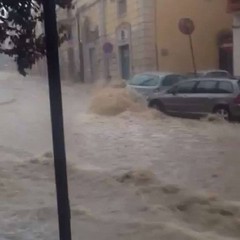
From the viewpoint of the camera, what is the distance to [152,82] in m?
20.2

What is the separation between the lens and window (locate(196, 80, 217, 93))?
57.6ft

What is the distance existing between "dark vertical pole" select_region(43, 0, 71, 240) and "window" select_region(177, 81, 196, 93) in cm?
1401

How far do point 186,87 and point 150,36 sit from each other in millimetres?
3923

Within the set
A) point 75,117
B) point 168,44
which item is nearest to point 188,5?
point 168,44

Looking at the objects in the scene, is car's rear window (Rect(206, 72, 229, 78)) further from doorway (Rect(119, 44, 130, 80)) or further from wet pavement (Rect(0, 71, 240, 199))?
doorway (Rect(119, 44, 130, 80))

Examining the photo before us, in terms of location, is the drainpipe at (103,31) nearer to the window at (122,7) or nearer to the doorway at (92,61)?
the doorway at (92,61)

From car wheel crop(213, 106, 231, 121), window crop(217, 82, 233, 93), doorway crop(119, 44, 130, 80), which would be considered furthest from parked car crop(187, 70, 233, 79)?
doorway crop(119, 44, 130, 80)

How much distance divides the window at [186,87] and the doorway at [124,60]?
3.40 meters

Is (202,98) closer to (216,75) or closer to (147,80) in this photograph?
(216,75)

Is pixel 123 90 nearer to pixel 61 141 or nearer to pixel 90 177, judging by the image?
pixel 90 177

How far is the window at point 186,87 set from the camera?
1823 cm

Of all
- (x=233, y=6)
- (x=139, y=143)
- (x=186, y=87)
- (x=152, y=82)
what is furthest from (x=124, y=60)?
(x=139, y=143)

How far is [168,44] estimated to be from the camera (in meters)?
21.2

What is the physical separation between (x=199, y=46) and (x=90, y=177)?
36.3ft
